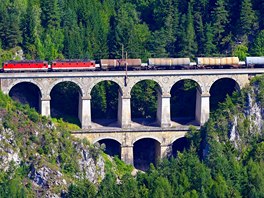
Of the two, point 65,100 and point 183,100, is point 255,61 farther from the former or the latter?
point 65,100

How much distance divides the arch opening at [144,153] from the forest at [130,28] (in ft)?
40.8

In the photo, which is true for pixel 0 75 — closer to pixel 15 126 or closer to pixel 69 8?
pixel 15 126

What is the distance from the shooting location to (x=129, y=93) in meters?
159

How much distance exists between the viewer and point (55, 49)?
6683 inches

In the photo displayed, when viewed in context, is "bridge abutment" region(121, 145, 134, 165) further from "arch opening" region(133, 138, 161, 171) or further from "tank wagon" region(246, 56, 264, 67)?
"tank wagon" region(246, 56, 264, 67)

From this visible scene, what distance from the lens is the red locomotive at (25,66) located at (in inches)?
6156

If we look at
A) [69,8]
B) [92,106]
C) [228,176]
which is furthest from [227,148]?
[69,8]

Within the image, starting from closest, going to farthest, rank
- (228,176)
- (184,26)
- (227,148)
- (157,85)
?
(228,176) → (227,148) → (157,85) → (184,26)

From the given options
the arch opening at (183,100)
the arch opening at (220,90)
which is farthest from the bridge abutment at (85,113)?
the arch opening at (220,90)

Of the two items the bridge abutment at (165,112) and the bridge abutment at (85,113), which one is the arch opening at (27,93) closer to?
the bridge abutment at (85,113)

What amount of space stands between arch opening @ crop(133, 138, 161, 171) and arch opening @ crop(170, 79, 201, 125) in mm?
4688

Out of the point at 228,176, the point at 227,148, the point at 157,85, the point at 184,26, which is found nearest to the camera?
the point at 228,176

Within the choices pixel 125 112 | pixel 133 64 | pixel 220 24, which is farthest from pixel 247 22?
pixel 125 112

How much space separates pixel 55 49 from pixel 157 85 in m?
16.0
